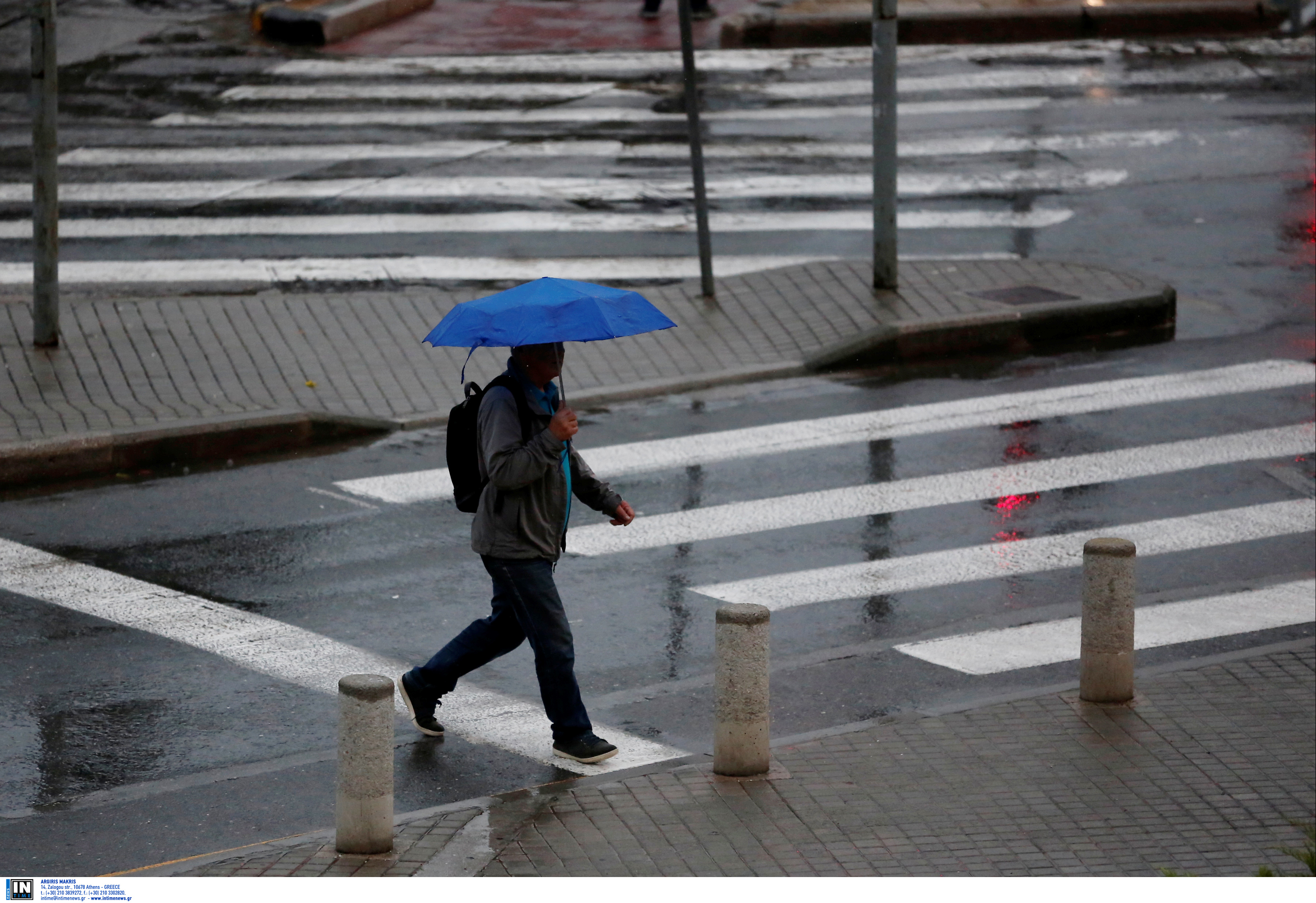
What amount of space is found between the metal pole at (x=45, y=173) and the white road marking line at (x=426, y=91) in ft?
31.7

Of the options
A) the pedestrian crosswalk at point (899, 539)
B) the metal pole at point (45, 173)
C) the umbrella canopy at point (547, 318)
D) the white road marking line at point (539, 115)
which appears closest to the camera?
the umbrella canopy at point (547, 318)

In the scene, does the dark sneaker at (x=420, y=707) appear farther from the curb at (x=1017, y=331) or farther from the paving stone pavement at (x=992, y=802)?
the curb at (x=1017, y=331)

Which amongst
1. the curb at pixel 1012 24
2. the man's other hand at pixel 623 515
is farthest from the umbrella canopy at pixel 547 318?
the curb at pixel 1012 24

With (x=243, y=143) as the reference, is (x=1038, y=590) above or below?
below

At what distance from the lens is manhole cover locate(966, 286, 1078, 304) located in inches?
587

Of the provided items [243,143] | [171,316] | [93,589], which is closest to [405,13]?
[243,143]

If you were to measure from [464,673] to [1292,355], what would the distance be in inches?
343

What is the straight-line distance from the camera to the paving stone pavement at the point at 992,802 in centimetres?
642

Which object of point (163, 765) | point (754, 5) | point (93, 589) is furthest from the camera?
point (754, 5)

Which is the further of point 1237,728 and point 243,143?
point 243,143

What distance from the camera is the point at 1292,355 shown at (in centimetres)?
1430

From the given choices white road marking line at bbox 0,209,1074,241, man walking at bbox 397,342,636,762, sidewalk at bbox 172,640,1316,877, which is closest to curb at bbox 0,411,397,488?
man walking at bbox 397,342,636,762

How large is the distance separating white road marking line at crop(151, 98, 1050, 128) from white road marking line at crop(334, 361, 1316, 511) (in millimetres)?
8525

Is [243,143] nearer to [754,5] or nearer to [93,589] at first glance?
[754,5]
